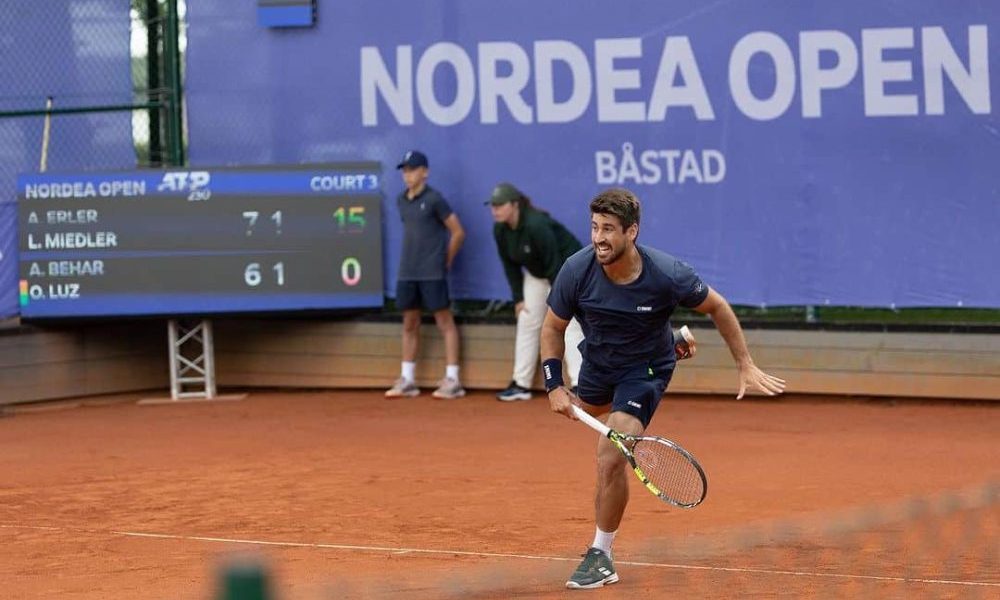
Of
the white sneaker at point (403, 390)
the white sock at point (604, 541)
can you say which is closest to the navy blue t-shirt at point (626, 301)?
the white sock at point (604, 541)

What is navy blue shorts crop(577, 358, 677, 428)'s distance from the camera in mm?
6609

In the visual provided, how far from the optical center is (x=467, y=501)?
8.72 m

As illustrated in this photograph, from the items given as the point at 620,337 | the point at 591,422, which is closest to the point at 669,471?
the point at 591,422

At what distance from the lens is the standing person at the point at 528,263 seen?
12.3 metres

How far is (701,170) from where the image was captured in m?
12.5

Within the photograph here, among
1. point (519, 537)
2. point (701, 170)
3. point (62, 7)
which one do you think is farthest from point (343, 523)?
point (62, 7)

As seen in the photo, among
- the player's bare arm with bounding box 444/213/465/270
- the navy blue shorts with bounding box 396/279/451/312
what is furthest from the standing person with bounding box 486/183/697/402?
the navy blue shorts with bounding box 396/279/451/312

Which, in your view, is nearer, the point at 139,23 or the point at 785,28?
the point at 785,28

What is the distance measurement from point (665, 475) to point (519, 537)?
1.41 meters

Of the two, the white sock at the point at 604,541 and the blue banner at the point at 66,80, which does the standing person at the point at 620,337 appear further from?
the blue banner at the point at 66,80

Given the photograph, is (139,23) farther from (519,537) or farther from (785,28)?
(519,537)

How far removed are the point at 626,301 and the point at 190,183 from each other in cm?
724

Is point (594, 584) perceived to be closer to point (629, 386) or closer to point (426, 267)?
point (629, 386)

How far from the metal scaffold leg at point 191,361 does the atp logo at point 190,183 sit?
108 centimetres
